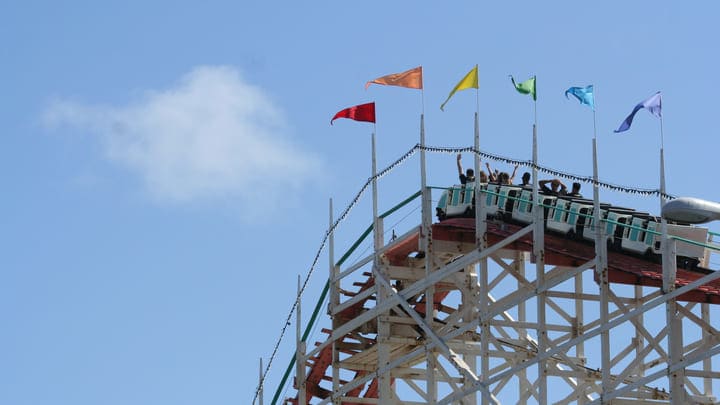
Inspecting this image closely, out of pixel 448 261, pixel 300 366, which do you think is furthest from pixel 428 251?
pixel 300 366

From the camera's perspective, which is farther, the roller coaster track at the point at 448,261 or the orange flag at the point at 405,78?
the orange flag at the point at 405,78

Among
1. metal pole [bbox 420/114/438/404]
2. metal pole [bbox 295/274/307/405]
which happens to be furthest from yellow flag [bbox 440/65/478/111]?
metal pole [bbox 295/274/307/405]

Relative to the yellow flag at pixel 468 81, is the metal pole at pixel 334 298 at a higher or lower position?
lower

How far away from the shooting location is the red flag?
196 feet

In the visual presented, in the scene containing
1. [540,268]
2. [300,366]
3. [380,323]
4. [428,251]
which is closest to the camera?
[540,268]

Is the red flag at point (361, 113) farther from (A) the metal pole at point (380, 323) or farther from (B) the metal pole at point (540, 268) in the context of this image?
(B) the metal pole at point (540, 268)

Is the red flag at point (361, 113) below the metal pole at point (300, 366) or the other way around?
the other way around

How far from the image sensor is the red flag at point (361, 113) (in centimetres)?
5966

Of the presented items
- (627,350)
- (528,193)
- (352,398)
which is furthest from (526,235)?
(352,398)

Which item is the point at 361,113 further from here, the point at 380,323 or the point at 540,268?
the point at 540,268

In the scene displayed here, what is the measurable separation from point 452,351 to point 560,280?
5.00 metres

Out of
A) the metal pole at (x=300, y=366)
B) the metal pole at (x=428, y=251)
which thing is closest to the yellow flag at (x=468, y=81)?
the metal pole at (x=428, y=251)

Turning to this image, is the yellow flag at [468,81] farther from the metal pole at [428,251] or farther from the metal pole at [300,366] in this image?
Result: the metal pole at [300,366]

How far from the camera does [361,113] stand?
196 ft
